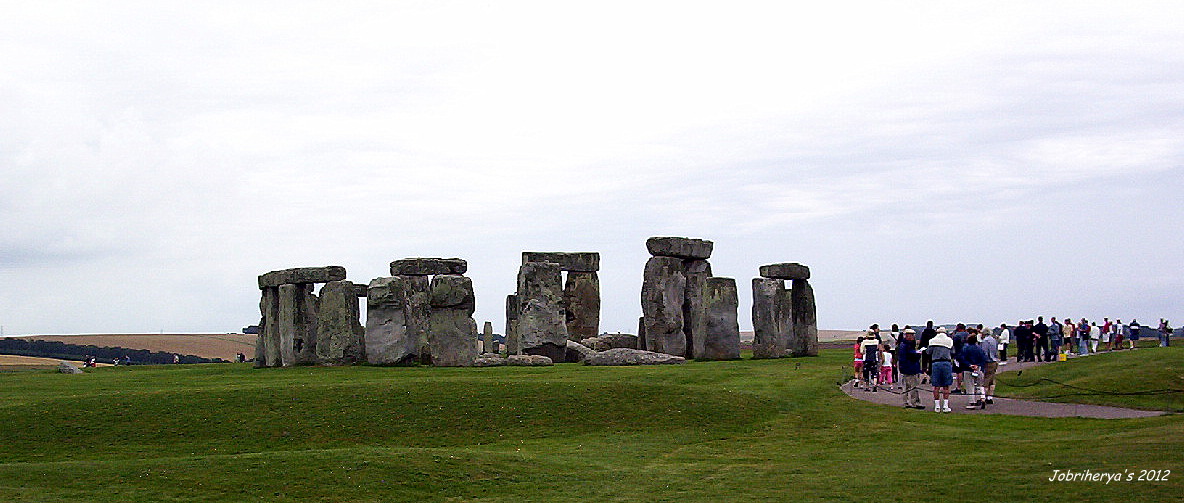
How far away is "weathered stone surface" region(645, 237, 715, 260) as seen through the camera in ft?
141

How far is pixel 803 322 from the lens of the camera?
44.2 m

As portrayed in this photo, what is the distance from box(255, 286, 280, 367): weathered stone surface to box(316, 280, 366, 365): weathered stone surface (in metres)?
2.29

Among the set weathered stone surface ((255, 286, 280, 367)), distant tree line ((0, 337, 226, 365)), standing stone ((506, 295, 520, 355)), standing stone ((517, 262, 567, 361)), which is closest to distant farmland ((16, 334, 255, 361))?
distant tree line ((0, 337, 226, 365))

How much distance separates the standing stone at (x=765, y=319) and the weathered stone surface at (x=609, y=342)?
19.4ft

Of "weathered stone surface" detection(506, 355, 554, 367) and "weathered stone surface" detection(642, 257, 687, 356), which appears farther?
"weathered stone surface" detection(642, 257, 687, 356)

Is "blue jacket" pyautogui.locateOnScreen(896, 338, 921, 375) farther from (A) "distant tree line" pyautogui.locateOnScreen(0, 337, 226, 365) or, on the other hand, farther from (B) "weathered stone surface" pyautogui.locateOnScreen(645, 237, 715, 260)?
(A) "distant tree line" pyautogui.locateOnScreen(0, 337, 226, 365)

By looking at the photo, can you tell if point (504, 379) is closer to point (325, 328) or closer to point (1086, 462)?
point (325, 328)

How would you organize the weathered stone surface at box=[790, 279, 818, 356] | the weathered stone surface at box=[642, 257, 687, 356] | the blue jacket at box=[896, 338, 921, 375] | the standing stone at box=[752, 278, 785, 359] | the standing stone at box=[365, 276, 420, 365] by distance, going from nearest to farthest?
the blue jacket at box=[896, 338, 921, 375] → the standing stone at box=[365, 276, 420, 365] → the weathered stone surface at box=[642, 257, 687, 356] → the standing stone at box=[752, 278, 785, 359] → the weathered stone surface at box=[790, 279, 818, 356]

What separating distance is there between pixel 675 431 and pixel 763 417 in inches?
99.4

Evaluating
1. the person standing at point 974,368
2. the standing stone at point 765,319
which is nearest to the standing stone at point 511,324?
the standing stone at point 765,319

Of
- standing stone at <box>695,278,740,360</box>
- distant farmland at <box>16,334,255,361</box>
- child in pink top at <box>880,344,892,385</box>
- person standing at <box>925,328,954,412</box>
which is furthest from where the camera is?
distant farmland at <box>16,334,255,361</box>

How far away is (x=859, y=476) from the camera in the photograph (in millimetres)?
16828

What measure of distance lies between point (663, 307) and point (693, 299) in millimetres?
1726

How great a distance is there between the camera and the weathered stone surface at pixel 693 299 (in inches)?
1703
